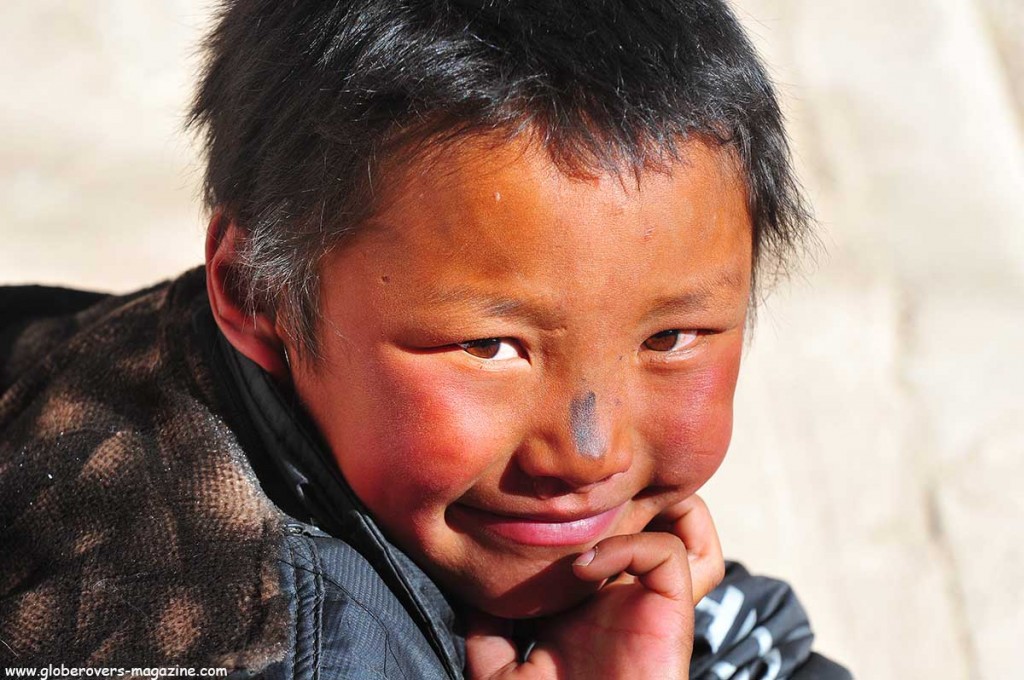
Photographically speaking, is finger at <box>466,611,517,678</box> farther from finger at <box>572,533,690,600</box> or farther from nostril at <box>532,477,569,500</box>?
nostril at <box>532,477,569,500</box>

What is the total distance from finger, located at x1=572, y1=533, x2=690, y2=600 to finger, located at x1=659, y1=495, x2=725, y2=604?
185 millimetres

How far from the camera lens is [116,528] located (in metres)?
1.21

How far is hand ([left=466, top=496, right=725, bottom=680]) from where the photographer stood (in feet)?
4.03

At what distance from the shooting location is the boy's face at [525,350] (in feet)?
3.41

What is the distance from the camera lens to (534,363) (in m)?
1.09

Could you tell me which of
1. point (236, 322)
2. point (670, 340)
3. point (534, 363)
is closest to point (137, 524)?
point (236, 322)

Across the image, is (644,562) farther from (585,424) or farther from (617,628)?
(585,424)

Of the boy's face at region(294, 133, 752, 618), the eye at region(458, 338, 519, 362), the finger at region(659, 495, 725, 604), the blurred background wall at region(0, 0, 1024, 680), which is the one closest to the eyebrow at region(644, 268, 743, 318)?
the boy's face at region(294, 133, 752, 618)

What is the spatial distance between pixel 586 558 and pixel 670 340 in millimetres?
238

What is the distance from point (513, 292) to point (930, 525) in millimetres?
1510

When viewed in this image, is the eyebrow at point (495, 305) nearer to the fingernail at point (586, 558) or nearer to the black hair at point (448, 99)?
the black hair at point (448, 99)

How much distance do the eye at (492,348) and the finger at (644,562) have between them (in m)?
0.25

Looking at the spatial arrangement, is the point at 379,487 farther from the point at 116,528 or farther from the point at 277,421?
the point at 116,528

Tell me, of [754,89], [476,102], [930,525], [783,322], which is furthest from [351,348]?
[783,322]
